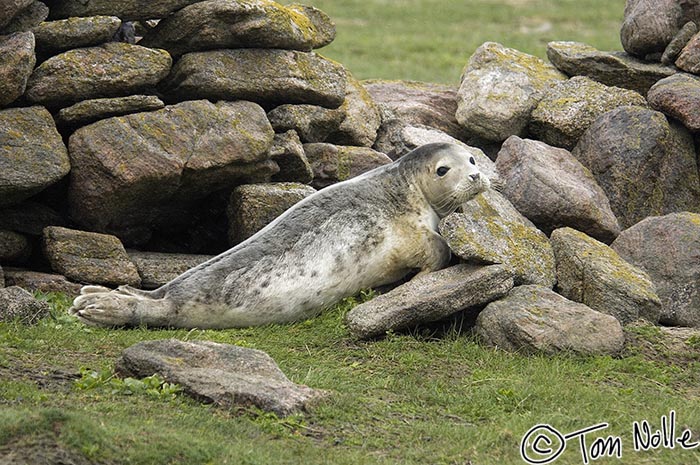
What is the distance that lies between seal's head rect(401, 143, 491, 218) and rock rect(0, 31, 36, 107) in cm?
425

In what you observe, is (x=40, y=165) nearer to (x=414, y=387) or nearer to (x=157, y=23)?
(x=157, y=23)

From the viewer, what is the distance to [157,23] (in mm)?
14773

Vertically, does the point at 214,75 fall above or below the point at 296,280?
above

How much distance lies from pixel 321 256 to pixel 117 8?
3820 mm

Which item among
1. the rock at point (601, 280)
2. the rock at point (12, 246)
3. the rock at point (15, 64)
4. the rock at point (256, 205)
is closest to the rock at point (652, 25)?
the rock at point (601, 280)

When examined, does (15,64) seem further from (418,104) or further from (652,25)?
(652,25)

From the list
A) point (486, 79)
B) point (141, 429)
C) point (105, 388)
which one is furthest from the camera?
point (486, 79)

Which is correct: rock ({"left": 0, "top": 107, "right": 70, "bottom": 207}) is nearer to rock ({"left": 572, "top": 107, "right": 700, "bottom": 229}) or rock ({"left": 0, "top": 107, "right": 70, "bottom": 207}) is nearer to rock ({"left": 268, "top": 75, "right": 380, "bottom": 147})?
rock ({"left": 268, "top": 75, "right": 380, "bottom": 147})

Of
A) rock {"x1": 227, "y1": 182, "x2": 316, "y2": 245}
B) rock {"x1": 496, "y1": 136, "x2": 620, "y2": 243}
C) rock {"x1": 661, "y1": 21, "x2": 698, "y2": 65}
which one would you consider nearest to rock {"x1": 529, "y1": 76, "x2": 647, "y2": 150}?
rock {"x1": 661, "y1": 21, "x2": 698, "y2": 65}

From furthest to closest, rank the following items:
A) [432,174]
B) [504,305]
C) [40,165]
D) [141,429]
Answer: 1. [432,174]
2. [40,165]
3. [504,305]
4. [141,429]

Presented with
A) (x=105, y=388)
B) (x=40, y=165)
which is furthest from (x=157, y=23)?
(x=105, y=388)

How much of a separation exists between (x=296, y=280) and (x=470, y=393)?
2820mm

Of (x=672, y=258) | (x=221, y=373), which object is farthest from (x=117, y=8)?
(x=672, y=258)

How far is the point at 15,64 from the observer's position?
498 inches
